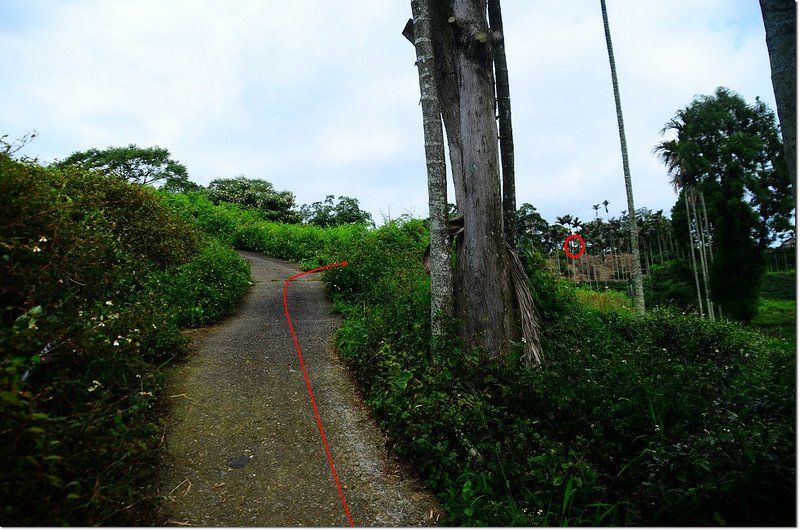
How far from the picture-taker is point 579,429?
393 centimetres

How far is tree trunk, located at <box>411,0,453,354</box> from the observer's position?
5051 millimetres

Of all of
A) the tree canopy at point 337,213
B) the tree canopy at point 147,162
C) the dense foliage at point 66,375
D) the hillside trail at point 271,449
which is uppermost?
the tree canopy at point 147,162

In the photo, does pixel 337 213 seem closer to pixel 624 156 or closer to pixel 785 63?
pixel 624 156

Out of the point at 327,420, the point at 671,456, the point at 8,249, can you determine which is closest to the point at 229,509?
the point at 327,420

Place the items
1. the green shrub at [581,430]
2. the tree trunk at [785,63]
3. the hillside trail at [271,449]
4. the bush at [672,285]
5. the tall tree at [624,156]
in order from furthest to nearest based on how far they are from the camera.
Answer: the bush at [672,285], the tall tree at [624,156], the hillside trail at [271,449], the green shrub at [581,430], the tree trunk at [785,63]

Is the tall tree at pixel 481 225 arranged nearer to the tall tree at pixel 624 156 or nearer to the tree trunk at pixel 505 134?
the tree trunk at pixel 505 134

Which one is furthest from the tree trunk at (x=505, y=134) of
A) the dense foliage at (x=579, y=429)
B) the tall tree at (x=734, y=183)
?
the tall tree at (x=734, y=183)

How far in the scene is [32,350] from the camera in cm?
289

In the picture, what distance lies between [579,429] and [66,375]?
13.9 ft

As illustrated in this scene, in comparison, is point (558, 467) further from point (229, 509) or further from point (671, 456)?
point (229, 509)

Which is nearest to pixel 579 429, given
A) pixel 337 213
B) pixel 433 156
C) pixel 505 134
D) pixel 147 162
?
pixel 433 156

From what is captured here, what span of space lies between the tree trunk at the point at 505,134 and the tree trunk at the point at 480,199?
106 centimetres

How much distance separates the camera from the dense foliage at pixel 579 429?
267 cm

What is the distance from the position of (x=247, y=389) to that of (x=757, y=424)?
4599 mm
